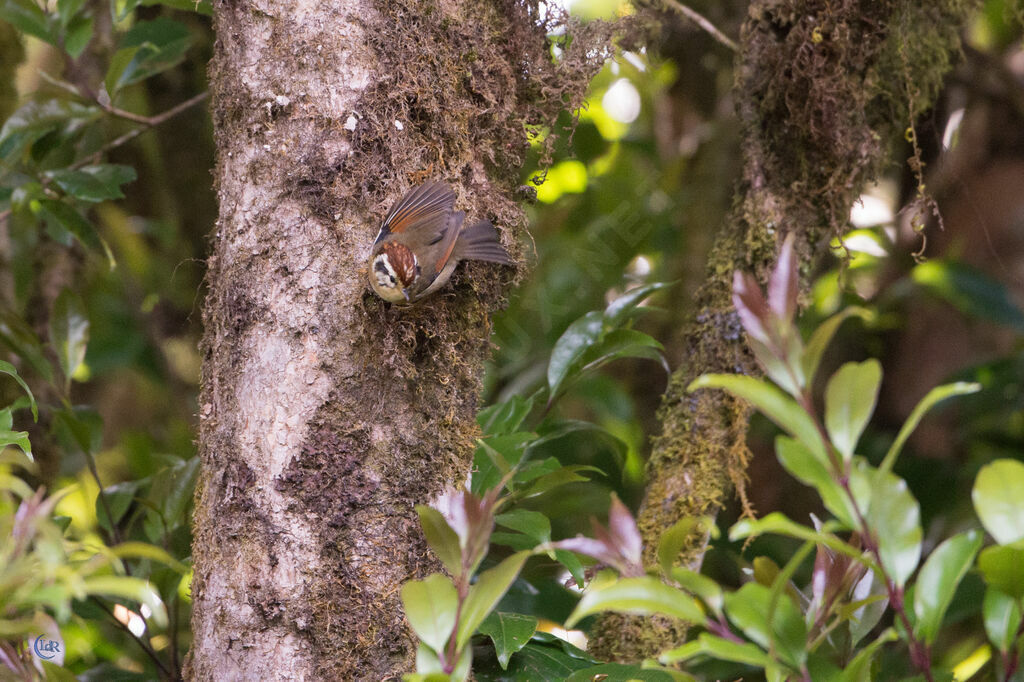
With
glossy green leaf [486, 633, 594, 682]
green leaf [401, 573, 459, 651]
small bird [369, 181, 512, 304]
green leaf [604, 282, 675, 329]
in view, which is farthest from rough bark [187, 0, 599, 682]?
green leaf [604, 282, 675, 329]

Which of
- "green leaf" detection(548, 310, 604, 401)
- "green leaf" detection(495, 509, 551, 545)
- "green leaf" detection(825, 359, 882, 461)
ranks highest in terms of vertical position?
"green leaf" detection(825, 359, 882, 461)

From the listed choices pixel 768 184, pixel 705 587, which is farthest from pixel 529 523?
pixel 768 184

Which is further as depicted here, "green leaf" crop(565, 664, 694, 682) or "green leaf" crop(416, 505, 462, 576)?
"green leaf" crop(565, 664, 694, 682)

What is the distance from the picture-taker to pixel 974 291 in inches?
88.8

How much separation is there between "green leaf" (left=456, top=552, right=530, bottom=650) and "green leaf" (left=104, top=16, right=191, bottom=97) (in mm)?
1327

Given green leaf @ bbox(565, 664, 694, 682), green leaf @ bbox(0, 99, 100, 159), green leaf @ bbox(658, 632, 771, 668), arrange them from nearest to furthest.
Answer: green leaf @ bbox(658, 632, 771, 668) < green leaf @ bbox(565, 664, 694, 682) < green leaf @ bbox(0, 99, 100, 159)

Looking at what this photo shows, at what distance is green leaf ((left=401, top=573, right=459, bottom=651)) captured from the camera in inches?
28.4

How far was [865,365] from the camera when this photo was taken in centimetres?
69

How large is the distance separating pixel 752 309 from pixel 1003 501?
249 mm

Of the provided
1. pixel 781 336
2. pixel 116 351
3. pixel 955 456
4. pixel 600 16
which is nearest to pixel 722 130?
pixel 955 456

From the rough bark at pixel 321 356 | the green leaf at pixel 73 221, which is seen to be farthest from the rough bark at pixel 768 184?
the green leaf at pixel 73 221

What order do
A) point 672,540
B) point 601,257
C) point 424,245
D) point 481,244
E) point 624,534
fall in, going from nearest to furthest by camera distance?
point 624,534 < point 672,540 < point 424,245 < point 481,244 < point 601,257

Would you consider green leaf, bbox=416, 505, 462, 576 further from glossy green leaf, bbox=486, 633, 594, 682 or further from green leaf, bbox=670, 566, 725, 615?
glossy green leaf, bbox=486, 633, 594, 682

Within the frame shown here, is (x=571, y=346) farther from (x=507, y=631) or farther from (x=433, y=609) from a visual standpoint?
(x=433, y=609)
